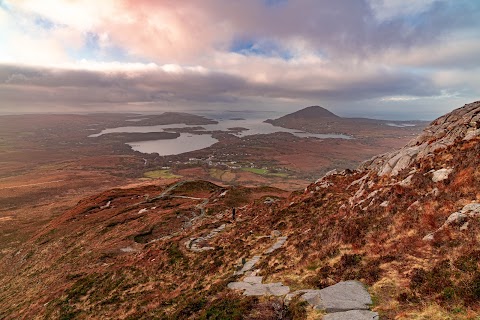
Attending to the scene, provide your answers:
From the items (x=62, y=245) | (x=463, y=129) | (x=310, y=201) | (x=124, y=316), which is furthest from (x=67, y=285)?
(x=463, y=129)

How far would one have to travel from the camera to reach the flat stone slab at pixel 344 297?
1211cm

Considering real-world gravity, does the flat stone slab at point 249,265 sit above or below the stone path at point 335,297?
below

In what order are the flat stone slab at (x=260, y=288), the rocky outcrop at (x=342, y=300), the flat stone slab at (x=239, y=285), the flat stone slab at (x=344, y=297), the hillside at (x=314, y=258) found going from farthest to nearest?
the flat stone slab at (x=239, y=285)
the flat stone slab at (x=260, y=288)
the hillside at (x=314, y=258)
the flat stone slab at (x=344, y=297)
the rocky outcrop at (x=342, y=300)

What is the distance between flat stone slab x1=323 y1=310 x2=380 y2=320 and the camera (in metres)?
11.1

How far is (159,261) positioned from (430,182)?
31.1 m

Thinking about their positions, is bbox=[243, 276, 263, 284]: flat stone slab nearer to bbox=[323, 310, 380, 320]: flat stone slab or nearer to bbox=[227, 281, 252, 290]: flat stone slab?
bbox=[227, 281, 252, 290]: flat stone slab

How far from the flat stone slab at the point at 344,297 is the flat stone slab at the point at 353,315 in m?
0.33

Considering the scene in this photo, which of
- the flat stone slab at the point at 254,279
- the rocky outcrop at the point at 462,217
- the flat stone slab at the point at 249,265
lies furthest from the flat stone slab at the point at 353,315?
the flat stone slab at the point at 249,265

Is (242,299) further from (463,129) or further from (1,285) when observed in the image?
(1,285)

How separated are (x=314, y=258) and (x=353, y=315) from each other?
7472 millimetres

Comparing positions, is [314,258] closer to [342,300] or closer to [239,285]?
[239,285]

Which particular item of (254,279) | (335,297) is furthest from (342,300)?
(254,279)

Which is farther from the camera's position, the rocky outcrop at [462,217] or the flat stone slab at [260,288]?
the flat stone slab at [260,288]

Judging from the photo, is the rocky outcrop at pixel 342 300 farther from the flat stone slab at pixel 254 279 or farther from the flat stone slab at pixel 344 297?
the flat stone slab at pixel 254 279
